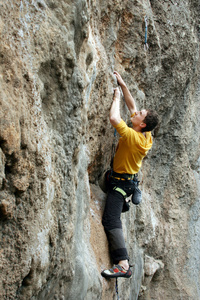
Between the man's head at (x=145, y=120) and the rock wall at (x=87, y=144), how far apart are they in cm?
37

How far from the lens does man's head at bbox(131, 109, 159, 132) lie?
12.0ft

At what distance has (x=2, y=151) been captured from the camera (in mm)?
1636

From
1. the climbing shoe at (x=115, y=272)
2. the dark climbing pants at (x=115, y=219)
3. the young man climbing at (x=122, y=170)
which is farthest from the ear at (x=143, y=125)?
the climbing shoe at (x=115, y=272)

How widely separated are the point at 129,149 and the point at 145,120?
399mm

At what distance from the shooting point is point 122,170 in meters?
3.78

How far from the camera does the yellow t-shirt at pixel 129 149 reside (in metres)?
3.58

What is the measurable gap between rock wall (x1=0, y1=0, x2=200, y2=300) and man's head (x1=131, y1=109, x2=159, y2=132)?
0.37m

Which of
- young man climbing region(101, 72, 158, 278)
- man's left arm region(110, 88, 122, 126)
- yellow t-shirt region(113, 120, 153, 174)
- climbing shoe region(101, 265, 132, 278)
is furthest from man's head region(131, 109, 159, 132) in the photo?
climbing shoe region(101, 265, 132, 278)

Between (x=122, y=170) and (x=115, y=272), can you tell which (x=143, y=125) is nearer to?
(x=122, y=170)

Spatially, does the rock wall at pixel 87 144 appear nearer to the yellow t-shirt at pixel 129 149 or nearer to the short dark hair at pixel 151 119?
the yellow t-shirt at pixel 129 149

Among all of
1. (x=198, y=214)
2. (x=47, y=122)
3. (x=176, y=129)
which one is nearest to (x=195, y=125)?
(x=176, y=129)

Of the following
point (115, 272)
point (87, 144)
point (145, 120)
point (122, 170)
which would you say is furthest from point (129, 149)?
point (115, 272)

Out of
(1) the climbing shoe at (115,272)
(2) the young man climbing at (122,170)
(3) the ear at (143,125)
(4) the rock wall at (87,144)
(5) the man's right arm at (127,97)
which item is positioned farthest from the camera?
(5) the man's right arm at (127,97)

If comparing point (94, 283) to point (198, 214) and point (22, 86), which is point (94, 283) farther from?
point (198, 214)
